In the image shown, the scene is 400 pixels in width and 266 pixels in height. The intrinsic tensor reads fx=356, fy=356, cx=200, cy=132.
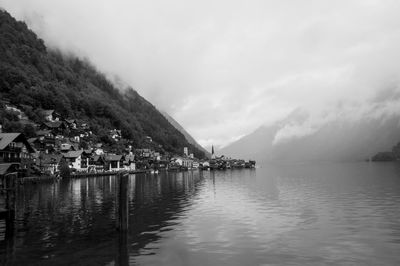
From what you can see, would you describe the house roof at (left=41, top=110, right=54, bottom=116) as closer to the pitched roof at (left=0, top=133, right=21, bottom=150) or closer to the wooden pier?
the pitched roof at (left=0, top=133, right=21, bottom=150)

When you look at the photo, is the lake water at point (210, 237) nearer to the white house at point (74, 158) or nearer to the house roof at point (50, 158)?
the house roof at point (50, 158)

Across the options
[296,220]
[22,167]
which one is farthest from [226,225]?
[22,167]

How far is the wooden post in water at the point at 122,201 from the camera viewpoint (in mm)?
26341

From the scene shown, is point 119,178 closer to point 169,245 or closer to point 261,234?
point 169,245

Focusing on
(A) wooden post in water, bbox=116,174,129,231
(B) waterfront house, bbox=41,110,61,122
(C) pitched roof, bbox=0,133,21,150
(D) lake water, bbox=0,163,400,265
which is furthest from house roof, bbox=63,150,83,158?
(A) wooden post in water, bbox=116,174,129,231

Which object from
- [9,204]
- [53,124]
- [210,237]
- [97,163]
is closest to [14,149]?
[97,163]

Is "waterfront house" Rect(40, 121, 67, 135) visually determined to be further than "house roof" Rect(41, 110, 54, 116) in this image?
No

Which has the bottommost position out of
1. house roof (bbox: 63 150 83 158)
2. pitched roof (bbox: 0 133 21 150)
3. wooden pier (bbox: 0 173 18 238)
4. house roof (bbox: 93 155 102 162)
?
wooden pier (bbox: 0 173 18 238)

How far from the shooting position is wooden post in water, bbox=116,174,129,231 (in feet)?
86.4

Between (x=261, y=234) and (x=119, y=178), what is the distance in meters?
11.7

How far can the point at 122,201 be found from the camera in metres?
26.2

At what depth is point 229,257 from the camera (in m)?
21.2

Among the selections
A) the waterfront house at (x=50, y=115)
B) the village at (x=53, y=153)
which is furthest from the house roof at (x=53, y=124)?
the waterfront house at (x=50, y=115)

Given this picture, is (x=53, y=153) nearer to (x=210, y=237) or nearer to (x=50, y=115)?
(x=50, y=115)
